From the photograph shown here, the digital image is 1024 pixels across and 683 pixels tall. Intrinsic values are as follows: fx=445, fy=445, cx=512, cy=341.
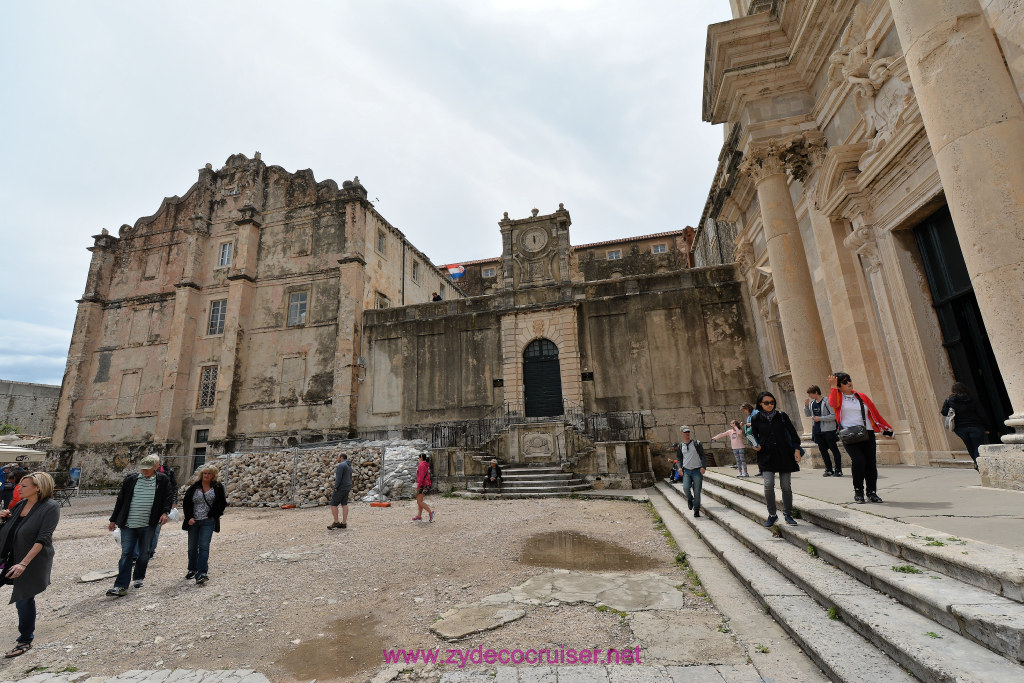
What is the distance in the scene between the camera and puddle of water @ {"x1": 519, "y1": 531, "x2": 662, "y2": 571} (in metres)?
5.37

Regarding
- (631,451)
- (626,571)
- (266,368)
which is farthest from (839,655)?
(266,368)

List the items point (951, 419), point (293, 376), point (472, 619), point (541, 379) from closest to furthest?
1. point (472, 619)
2. point (951, 419)
3. point (541, 379)
4. point (293, 376)

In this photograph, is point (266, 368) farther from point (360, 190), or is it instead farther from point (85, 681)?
point (85, 681)

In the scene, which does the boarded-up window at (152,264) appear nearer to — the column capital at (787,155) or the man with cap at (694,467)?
the man with cap at (694,467)

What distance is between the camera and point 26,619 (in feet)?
13.1

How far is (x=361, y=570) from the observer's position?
5.88m

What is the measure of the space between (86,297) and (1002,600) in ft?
110

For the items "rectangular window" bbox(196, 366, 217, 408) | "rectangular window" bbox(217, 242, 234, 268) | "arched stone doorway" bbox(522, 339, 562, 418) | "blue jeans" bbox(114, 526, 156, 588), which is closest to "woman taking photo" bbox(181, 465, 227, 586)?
"blue jeans" bbox(114, 526, 156, 588)

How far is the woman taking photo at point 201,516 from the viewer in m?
5.88

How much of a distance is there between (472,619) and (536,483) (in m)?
8.99

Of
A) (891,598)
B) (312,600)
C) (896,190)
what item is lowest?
(312,600)

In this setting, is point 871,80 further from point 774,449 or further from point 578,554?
point 578,554

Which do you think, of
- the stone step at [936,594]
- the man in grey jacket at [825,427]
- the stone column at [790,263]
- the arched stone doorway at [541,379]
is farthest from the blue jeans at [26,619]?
the arched stone doorway at [541,379]

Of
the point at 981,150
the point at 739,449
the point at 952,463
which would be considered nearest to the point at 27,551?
the point at 981,150
